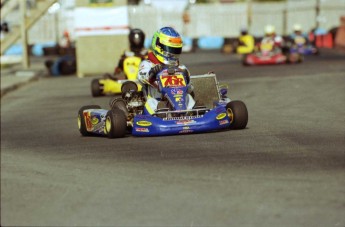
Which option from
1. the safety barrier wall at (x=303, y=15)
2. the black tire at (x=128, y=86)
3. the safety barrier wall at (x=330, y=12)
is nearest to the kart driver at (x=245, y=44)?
the safety barrier wall at (x=330, y=12)

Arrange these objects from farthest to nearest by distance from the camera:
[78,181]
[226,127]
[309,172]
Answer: [78,181], [226,127], [309,172]

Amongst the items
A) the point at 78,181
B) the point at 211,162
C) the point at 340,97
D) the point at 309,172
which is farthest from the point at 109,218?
the point at 340,97

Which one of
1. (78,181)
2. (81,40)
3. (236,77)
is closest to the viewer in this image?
(78,181)

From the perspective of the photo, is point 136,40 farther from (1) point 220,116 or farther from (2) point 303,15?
(2) point 303,15

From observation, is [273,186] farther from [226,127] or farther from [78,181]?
[78,181]

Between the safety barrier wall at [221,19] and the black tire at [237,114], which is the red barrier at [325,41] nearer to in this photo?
the safety barrier wall at [221,19]

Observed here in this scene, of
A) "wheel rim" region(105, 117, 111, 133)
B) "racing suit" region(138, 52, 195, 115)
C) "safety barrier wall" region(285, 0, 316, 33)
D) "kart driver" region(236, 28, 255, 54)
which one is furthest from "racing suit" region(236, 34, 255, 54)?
"racing suit" region(138, 52, 195, 115)

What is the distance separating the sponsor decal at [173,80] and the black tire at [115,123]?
0.88 meters

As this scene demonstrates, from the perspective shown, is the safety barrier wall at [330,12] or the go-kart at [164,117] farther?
the safety barrier wall at [330,12]

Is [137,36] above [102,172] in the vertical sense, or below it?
above

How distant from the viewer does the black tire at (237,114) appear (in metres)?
9.77

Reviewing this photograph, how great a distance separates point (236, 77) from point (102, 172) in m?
11.5

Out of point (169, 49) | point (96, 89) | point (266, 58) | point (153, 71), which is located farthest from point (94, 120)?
point (266, 58)

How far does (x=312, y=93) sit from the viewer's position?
49.1ft
